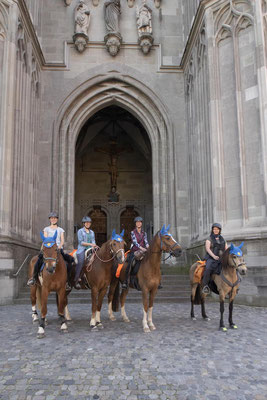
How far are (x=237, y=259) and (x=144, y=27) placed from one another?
11.9 m

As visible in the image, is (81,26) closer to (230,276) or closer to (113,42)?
(113,42)

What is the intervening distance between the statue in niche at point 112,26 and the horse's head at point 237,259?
1101cm

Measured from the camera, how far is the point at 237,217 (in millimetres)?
9219

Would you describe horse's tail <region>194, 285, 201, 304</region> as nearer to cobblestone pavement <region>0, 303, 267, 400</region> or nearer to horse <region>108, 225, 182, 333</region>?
cobblestone pavement <region>0, 303, 267, 400</region>

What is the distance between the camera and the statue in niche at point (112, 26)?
1355 cm

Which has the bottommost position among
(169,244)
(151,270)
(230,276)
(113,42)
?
(230,276)

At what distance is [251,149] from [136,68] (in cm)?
704

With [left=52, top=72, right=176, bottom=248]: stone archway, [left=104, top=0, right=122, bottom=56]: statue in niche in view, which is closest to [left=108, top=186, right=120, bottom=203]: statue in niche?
[left=52, top=72, right=176, bottom=248]: stone archway

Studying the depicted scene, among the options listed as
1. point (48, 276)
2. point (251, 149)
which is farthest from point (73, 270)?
point (251, 149)

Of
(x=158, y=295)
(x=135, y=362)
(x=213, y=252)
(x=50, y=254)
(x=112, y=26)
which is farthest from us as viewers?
(x=112, y=26)

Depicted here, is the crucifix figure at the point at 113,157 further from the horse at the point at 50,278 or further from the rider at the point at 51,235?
the horse at the point at 50,278

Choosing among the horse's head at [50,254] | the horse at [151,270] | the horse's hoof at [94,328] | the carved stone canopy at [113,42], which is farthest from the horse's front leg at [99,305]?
the carved stone canopy at [113,42]

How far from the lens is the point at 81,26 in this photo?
44.9ft

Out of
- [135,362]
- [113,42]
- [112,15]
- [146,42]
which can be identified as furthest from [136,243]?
[112,15]
